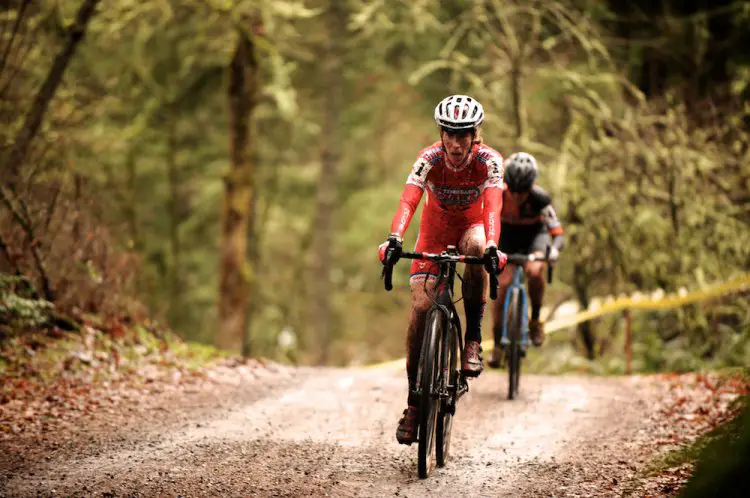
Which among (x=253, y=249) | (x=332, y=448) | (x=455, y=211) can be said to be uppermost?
(x=253, y=249)

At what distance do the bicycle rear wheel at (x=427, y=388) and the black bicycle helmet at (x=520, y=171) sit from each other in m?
3.68

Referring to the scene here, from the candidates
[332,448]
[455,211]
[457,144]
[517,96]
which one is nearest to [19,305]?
[332,448]

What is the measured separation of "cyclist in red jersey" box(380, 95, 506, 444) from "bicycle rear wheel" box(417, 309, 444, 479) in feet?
0.67

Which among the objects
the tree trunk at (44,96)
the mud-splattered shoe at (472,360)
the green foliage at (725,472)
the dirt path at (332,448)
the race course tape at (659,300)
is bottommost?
the dirt path at (332,448)

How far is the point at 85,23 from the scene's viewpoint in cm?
1020

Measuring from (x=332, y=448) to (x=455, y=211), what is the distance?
7.02 feet

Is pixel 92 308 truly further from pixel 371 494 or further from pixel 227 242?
pixel 371 494

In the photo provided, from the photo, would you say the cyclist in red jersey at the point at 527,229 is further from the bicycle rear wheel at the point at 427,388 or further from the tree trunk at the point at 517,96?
the tree trunk at the point at 517,96

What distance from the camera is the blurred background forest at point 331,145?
10719 mm

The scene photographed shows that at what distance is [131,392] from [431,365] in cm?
411

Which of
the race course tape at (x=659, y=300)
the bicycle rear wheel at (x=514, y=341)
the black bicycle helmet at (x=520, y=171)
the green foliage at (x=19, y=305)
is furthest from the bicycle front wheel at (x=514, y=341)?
the green foliage at (x=19, y=305)

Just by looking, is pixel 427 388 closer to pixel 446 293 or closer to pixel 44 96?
pixel 446 293

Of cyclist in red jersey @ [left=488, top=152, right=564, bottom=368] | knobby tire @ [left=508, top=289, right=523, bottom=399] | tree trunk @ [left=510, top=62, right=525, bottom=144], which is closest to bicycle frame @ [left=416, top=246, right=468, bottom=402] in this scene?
knobby tire @ [left=508, top=289, right=523, bottom=399]

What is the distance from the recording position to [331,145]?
1991cm
